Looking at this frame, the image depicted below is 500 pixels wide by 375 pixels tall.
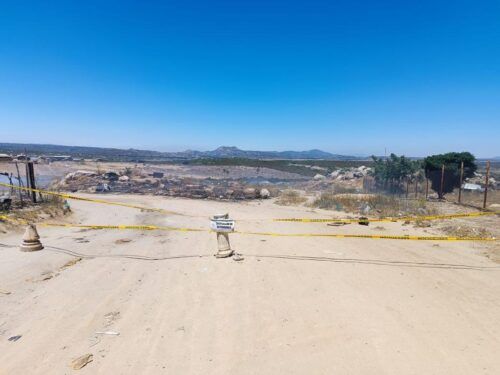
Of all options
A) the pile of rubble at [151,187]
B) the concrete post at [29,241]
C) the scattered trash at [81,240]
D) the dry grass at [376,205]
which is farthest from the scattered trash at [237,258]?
the pile of rubble at [151,187]

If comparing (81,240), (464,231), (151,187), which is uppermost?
(464,231)

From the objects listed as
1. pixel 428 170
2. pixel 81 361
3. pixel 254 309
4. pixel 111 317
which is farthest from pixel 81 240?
pixel 428 170

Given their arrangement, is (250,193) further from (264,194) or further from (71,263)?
(71,263)

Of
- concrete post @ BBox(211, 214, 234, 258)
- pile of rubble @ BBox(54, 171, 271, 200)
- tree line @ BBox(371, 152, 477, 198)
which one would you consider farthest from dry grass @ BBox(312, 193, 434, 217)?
concrete post @ BBox(211, 214, 234, 258)

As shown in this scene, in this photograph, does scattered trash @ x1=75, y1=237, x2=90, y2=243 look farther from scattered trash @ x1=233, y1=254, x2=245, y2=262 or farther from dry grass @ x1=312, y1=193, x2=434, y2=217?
dry grass @ x1=312, y1=193, x2=434, y2=217

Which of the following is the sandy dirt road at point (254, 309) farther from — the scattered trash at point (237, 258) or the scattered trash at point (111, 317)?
the scattered trash at point (237, 258)

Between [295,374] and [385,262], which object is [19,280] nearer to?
[295,374]
